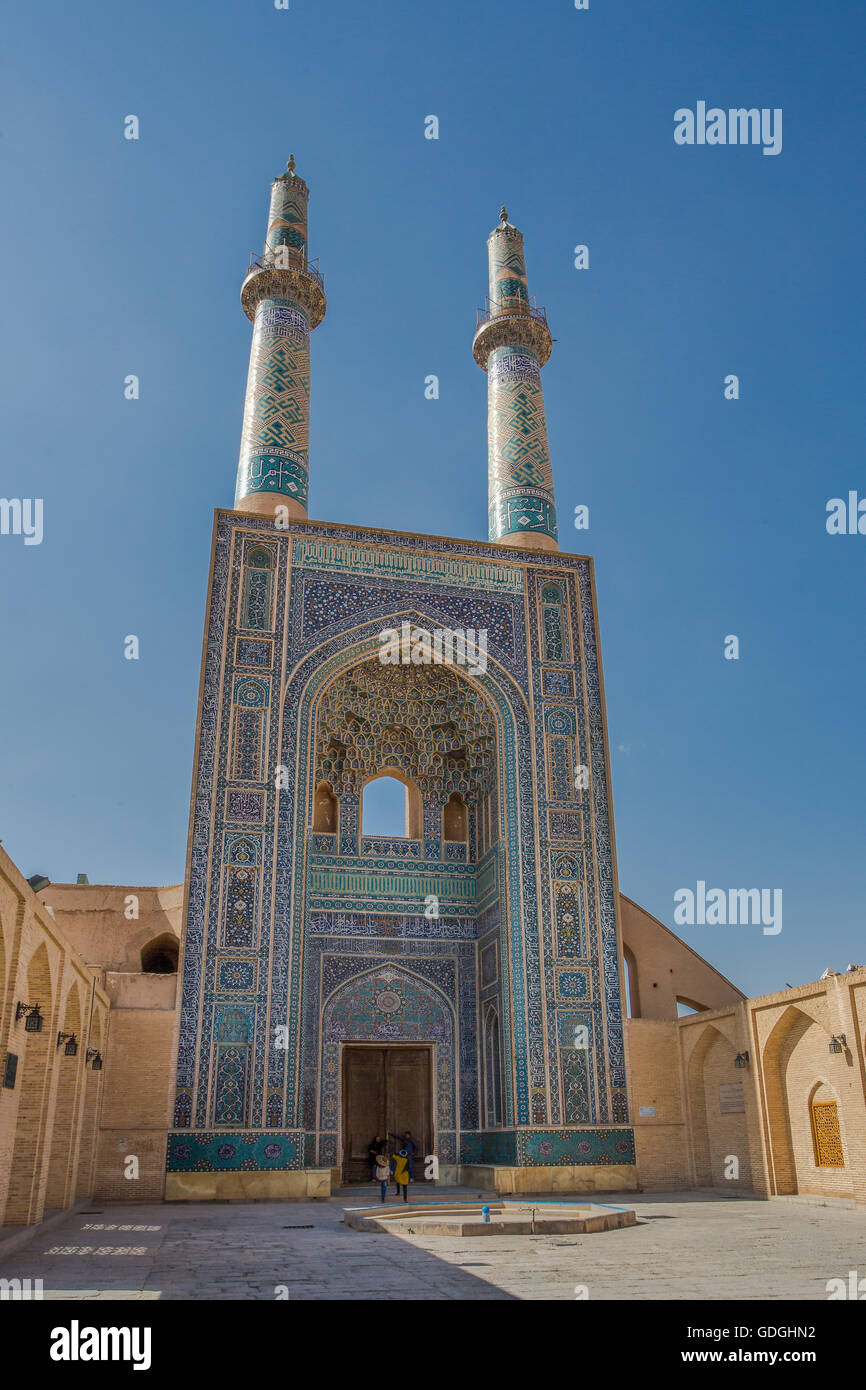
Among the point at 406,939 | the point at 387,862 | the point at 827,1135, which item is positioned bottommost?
the point at 827,1135

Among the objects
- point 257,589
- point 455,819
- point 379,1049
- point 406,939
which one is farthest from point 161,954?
point 257,589

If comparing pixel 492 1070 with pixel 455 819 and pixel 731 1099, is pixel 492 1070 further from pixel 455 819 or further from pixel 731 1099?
pixel 455 819

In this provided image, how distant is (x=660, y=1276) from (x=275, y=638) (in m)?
9.05

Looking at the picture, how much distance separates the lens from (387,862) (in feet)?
44.8

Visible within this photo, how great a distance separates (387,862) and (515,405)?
7.06 meters

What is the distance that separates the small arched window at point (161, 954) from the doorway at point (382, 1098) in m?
3.79

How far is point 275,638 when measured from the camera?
1312 cm

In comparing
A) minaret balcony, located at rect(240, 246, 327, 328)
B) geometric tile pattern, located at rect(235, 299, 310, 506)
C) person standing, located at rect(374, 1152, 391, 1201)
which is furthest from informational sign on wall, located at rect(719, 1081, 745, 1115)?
minaret balcony, located at rect(240, 246, 327, 328)

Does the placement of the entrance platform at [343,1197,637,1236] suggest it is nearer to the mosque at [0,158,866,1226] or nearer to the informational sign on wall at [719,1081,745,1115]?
the mosque at [0,158,866,1226]

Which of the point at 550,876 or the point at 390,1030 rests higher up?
the point at 550,876

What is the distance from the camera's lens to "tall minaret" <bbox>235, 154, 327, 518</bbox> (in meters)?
14.7

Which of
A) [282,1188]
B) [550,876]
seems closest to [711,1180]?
[550,876]

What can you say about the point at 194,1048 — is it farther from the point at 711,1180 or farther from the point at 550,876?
the point at 711,1180
